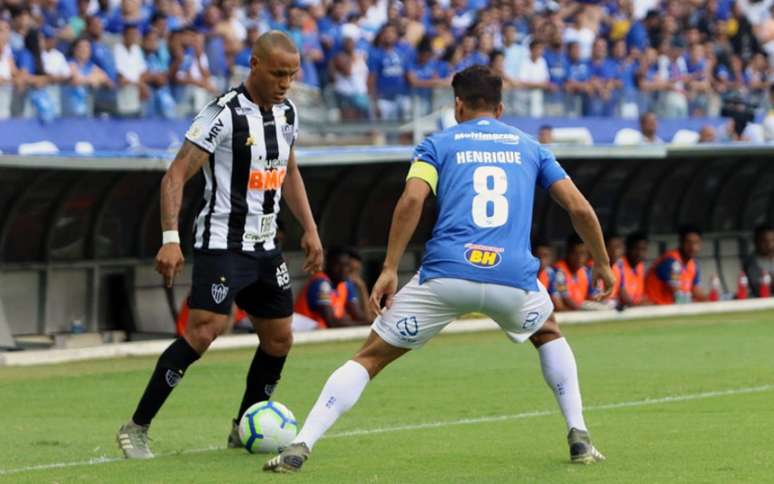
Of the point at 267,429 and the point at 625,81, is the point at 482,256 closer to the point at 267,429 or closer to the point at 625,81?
the point at 267,429

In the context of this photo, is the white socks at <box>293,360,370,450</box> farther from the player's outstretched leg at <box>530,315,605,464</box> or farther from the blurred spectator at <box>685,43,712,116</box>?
the blurred spectator at <box>685,43,712,116</box>

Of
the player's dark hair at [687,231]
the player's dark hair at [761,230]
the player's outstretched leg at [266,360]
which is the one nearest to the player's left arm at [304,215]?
the player's outstretched leg at [266,360]

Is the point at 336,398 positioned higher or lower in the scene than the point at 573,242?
higher

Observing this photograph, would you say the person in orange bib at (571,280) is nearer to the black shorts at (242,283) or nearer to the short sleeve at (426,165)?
the black shorts at (242,283)

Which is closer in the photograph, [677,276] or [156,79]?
[156,79]

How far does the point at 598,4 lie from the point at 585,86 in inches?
198

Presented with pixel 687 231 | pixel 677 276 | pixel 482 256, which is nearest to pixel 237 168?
pixel 482 256

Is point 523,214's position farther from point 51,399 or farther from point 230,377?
point 230,377

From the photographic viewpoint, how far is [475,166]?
731 cm

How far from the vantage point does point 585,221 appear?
7340mm

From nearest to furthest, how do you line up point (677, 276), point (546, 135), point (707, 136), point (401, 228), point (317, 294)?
1. point (401, 228)
2. point (317, 294)
3. point (546, 135)
4. point (677, 276)
5. point (707, 136)

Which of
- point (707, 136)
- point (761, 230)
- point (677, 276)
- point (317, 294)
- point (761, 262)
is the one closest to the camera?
point (317, 294)

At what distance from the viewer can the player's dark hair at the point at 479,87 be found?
7426mm

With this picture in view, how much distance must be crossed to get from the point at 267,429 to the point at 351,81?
1242 cm
